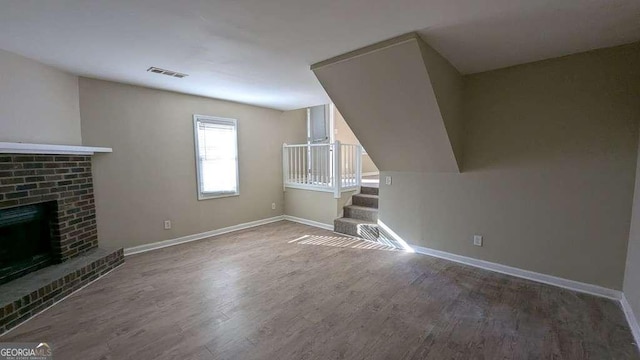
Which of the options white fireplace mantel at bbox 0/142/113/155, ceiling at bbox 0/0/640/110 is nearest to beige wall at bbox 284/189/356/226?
ceiling at bbox 0/0/640/110

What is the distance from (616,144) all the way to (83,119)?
18.7 ft

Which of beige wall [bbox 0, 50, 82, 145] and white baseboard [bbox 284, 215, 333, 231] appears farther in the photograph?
white baseboard [bbox 284, 215, 333, 231]

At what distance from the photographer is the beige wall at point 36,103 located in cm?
251

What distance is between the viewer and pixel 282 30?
2.16m

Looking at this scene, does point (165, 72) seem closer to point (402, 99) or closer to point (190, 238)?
point (190, 238)

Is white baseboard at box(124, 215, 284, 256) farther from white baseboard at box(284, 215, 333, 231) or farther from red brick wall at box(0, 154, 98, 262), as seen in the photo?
red brick wall at box(0, 154, 98, 262)

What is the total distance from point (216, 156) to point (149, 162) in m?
1.02

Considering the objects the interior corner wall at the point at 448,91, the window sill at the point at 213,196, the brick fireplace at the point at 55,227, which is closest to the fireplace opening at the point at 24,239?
the brick fireplace at the point at 55,227

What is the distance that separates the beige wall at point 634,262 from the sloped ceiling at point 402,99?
58.1 inches

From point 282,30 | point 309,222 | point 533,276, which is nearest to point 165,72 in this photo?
point 282,30

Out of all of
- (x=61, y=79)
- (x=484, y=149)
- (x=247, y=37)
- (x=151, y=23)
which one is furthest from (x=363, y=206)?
(x=61, y=79)

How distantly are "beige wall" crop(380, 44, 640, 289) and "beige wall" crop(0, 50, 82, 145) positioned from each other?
4543 millimetres

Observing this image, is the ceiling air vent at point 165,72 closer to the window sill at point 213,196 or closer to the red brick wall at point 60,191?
the red brick wall at point 60,191

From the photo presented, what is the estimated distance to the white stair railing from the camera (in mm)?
4859
